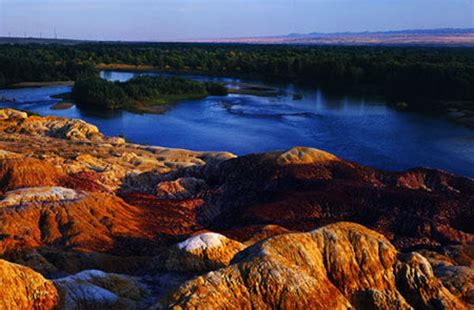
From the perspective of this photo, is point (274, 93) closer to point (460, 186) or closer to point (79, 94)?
point (79, 94)

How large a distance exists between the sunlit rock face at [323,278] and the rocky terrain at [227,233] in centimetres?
2

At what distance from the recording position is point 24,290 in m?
7.96

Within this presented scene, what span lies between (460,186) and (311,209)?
868 cm

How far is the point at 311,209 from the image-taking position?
55.1 ft

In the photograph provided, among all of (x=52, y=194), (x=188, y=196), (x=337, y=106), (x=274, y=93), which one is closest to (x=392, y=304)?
(x=52, y=194)

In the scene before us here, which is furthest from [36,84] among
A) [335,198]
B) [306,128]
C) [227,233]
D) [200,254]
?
[200,254]

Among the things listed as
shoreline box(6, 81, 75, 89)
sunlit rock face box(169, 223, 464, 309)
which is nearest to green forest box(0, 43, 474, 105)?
shoreline box(6, 81, 75, 89)

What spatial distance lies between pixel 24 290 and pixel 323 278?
5.07 meters

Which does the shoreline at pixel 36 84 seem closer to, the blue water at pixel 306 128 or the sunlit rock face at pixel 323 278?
the blue water at pixel 306 128

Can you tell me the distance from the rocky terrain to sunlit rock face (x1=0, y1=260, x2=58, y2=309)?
2cm

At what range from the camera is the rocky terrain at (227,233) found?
797 cm

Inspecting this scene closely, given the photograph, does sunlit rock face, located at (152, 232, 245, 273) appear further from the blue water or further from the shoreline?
the shoreline

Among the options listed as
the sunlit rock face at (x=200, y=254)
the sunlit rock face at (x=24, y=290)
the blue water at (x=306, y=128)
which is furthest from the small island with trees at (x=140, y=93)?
the sunlit rock face at (x=24, y=290)

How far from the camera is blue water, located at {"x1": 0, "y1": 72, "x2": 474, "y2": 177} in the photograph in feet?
120
